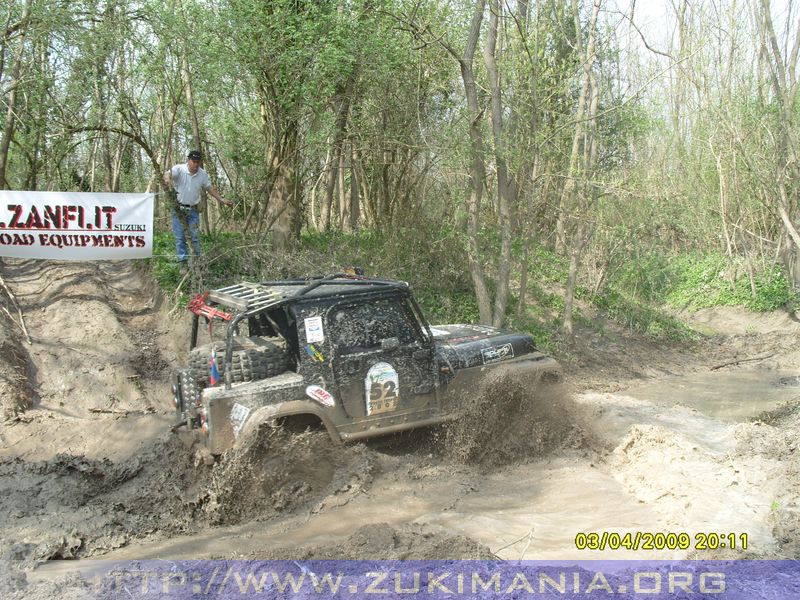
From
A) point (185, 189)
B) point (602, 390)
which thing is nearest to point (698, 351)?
point (602, 390)

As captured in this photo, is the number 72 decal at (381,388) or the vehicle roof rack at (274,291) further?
the number 72 decal at (381,388)

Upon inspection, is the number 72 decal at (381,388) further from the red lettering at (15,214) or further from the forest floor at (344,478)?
the red lettering at (15,214)

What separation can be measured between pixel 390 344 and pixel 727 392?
7069 millimetres

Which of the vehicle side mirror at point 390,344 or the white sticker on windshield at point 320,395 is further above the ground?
the vehicle side mirror at point 390,344

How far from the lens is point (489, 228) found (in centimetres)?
1630

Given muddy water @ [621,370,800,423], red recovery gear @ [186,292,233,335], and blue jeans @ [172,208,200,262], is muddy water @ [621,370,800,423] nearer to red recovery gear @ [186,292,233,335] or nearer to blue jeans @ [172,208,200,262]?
red recovery gear @ [186,292,233,335]

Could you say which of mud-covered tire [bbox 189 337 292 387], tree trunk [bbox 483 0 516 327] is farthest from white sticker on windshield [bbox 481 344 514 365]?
tree trunk [bbox 483 0 516 327]

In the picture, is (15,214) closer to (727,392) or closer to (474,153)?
(474,153)

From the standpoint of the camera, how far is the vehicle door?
21.0ft

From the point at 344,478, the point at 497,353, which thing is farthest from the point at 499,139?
the point at 344,478

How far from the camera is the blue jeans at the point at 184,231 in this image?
10.6m

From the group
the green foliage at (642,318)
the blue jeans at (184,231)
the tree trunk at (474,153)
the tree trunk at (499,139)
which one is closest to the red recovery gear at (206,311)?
the blue jeans at (184,231)

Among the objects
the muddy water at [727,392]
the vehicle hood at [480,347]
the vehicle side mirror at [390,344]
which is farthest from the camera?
the muddy water at [727,392]
